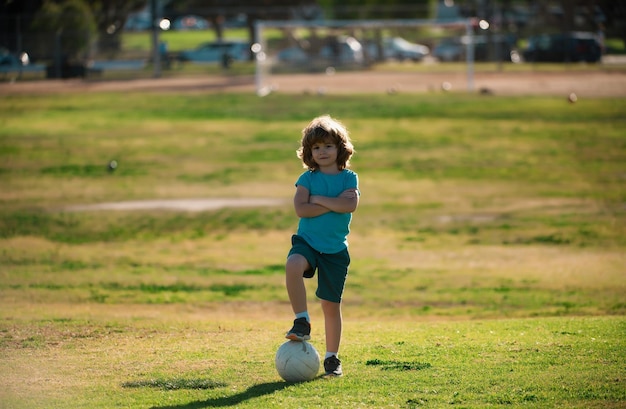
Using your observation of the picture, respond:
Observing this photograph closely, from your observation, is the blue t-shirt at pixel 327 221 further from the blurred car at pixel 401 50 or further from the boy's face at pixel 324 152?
the blurred car at pixel 401 50

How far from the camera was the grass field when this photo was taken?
6801 millimetres

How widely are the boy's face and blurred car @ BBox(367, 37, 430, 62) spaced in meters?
48.2

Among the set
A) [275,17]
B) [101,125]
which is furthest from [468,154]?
[275,17]

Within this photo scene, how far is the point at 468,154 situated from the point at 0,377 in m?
20.5

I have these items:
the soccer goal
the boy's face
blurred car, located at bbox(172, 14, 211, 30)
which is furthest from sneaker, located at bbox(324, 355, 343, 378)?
blurred car, located at bbox(172, 14, 211, 30)

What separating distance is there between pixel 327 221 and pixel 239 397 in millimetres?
1284

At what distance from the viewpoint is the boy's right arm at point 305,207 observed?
6824 millimetres

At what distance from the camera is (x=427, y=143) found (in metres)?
28.5

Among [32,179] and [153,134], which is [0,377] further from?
[153,134]

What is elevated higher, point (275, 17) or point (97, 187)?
point (275, 17)

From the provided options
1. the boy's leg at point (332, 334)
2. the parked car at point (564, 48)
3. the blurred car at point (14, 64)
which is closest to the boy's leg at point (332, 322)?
the boy's leg at point (332, 334)

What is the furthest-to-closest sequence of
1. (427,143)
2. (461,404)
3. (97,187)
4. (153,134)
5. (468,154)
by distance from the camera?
1. (153,134)
2. (427,143)
3. (468,154)
4. (97,187)
5. (461,404)

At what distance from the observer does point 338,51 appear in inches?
1928

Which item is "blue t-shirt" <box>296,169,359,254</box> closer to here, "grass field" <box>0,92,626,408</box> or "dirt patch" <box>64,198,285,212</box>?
"grass field" <box>0,92,626,408</box>
